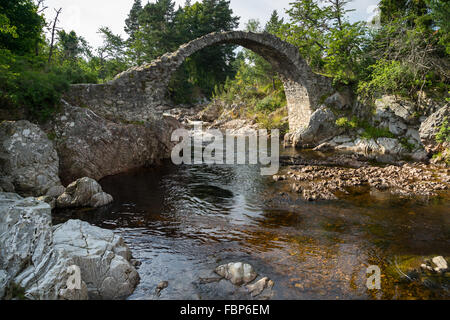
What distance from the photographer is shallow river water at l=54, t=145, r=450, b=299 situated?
12.6 ft

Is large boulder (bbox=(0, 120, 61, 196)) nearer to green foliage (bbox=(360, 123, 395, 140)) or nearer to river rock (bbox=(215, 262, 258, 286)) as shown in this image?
river rock (bbox=(215, 262, 258, 286))

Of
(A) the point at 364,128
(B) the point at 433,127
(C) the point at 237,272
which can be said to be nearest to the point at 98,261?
(C) the point at 237,272

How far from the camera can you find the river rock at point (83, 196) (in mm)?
6750

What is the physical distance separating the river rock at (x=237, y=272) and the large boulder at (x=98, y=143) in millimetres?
6639

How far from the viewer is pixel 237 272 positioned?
393 centimetres

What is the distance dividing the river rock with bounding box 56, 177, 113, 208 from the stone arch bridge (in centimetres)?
426

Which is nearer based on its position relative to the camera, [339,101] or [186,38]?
[339,101]

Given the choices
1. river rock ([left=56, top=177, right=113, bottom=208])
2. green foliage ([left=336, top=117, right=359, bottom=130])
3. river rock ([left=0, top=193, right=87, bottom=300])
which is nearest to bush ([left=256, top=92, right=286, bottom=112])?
green foliage ([left=336, top=117, right=359, bottom=130])

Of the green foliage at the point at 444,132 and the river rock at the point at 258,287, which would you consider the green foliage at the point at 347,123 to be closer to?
the green foliage at the point at 444,132

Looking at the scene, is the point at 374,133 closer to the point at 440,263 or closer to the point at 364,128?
the point at 364,128
